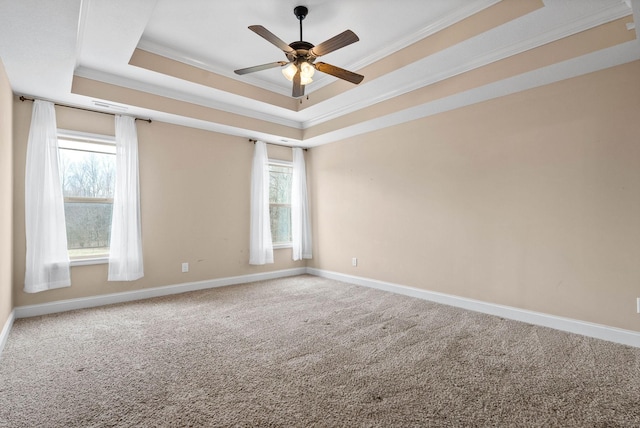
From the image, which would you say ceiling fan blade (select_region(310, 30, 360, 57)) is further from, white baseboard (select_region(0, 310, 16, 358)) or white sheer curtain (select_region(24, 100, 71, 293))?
white baseboard (select_region(0, 310, 16, 358))

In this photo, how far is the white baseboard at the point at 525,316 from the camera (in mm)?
2705

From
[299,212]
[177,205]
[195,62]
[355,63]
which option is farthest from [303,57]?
[299,212]

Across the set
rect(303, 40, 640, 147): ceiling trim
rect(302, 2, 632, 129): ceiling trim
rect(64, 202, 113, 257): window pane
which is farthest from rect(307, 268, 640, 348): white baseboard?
rect(64, 202, 113, 257): window pane

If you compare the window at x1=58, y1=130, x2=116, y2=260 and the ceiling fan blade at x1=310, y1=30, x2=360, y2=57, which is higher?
the ceiling fan blade at x1=310, y1=30, x2=360, y2=57

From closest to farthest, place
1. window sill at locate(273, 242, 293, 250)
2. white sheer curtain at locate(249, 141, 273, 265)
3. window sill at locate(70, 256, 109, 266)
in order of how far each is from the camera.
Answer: window sill at locate(70, 256, 109, 266), white sheer curtain at locate(249, 141, 273, 265), window sill at locate(273, 242, 293, 250)

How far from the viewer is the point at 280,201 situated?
227 inches

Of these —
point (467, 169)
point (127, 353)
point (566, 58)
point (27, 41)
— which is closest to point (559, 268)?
point (467, 169)

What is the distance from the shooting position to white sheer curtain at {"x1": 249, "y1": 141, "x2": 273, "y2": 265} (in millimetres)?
5156

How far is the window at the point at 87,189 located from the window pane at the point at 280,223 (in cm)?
248

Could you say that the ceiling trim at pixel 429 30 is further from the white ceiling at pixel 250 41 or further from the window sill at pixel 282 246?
the window sill at pixel 282 246

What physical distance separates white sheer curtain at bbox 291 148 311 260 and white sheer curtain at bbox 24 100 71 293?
3.22 m

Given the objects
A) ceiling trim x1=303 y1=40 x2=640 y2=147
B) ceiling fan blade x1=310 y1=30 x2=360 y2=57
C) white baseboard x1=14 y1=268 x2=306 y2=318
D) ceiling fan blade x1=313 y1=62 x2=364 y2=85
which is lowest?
white baseboard x1=14 y1=268 x2=306 y2=318

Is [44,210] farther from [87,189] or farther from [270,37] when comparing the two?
[270,37]

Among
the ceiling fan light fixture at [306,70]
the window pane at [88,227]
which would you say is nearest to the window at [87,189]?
the window pane at [88,227]
